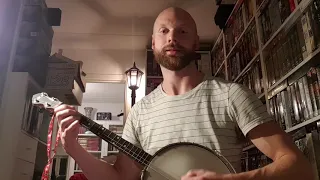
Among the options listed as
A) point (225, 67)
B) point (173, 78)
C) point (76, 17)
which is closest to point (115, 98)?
point (76, 17)

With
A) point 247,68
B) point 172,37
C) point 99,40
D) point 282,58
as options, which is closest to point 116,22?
point 99,40

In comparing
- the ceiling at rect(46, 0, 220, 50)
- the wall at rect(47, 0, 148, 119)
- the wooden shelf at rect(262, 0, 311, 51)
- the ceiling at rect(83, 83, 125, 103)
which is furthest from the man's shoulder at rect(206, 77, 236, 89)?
the ceiling at rect(83, 83, 125, 103)

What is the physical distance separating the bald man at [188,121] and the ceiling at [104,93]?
358 centimetres

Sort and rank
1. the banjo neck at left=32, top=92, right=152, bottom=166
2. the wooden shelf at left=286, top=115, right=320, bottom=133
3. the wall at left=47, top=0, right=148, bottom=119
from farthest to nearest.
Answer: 1. the wall at left=47, top=0, right=148, bottom=119
2. the wooden shelf at left=286, top=115, right=320, bottom=133
3. the banjo neck at left=32, top=92, right=152, bottom=166

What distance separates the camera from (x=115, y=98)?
5293 mm

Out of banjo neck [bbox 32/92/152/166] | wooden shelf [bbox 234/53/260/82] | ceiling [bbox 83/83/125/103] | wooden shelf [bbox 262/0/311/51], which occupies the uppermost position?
ceiling [bbox 83/83/125/103]

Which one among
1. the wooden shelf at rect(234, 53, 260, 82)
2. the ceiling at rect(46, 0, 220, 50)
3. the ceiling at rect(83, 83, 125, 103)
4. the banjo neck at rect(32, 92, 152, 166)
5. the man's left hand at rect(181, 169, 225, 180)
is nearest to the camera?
the man's left hand at rect(181, 169, 225, 180)

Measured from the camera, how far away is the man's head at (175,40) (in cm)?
108

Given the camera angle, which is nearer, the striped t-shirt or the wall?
the striped t-shirt

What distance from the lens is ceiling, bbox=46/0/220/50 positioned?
8.80 feet

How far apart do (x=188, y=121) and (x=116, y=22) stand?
2.18 m

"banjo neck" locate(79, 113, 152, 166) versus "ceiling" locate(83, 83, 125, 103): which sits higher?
"ceiling" locate(83, 83, 125, 103)

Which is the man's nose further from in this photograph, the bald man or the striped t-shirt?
the striped t-shirt

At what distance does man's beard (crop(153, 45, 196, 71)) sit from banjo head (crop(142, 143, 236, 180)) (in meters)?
0.33
